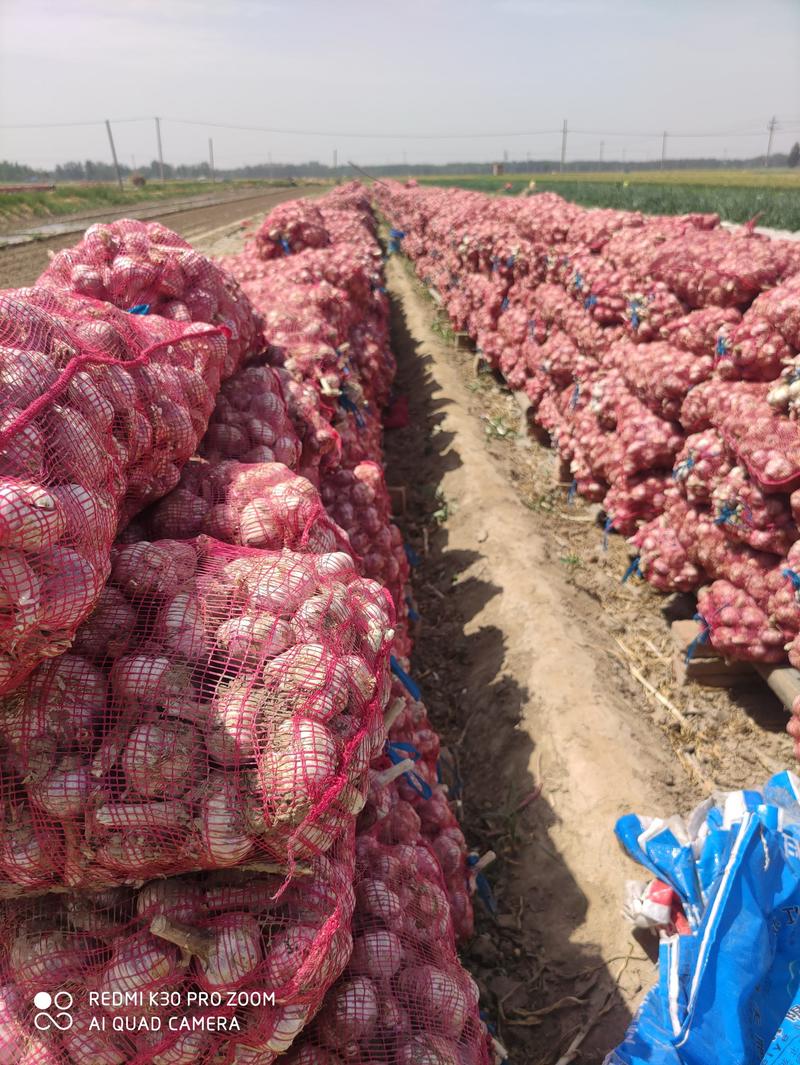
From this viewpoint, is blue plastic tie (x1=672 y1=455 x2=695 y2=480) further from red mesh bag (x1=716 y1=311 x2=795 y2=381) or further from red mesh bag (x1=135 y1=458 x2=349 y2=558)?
red mesh bag (x1=135 y1=458 x2=349 y2=558)

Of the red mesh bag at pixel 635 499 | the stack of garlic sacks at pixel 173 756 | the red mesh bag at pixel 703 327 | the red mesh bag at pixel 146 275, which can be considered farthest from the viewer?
the red mesh bag at pixel 635 499

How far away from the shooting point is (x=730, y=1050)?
6.22 feet

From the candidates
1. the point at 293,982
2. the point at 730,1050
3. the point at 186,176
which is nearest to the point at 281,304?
the point at 293,982

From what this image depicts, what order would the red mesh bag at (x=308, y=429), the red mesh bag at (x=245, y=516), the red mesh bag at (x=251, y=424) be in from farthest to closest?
the red mesh bag at (x=308, y=429), the red mesh bag at (x=251, y=424), the red mesh bag at (x=245, y=516)

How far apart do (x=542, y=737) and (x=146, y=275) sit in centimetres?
281

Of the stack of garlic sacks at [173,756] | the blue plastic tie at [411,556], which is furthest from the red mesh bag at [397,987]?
the blue plastic tie at [411,556]

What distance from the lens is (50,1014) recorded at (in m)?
1.31

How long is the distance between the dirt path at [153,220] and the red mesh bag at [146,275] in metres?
7.14

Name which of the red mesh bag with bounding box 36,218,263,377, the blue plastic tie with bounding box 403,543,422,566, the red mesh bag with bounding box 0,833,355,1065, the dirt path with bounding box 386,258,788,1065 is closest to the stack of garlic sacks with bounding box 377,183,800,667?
the dirt path with bounding box 386,258,788,1065

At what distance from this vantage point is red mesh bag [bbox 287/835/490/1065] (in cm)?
154

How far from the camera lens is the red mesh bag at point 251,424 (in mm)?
2412

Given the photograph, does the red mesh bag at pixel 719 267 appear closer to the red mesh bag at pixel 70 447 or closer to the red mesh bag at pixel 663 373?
the red mesh bag at pixel 663 373

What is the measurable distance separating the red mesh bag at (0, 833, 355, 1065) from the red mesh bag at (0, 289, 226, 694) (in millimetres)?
575

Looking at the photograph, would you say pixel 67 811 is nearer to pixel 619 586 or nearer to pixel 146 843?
pixel 146 843
